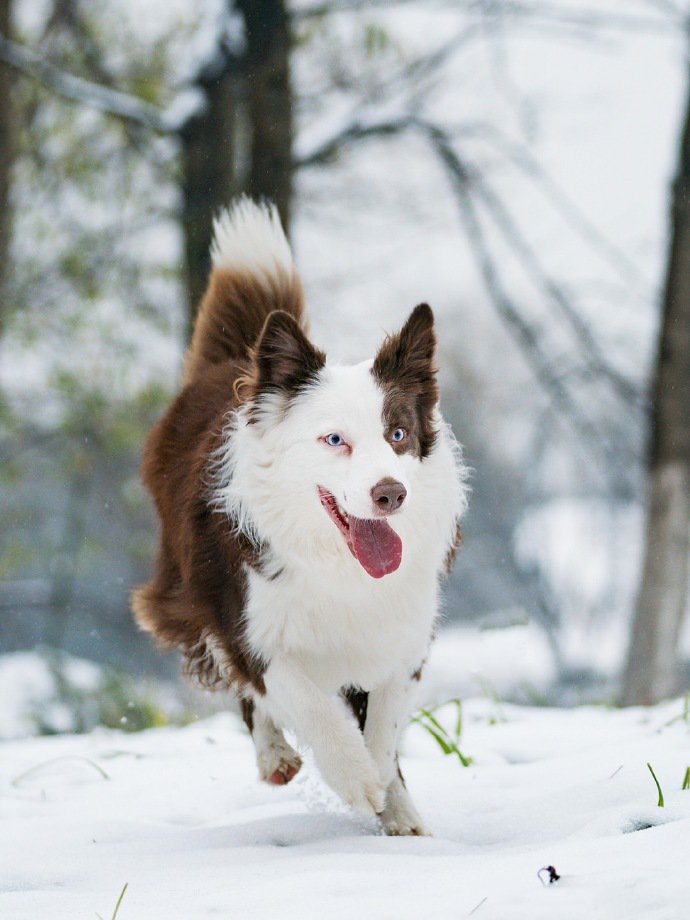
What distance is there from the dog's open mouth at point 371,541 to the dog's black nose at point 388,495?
0.17 m

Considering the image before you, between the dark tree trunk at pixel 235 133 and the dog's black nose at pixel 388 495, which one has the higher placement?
the dark tree trunk at pixel 235 133

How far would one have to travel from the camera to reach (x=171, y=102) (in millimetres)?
8859

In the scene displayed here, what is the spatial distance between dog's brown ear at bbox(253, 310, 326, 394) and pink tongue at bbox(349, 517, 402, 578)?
44cm

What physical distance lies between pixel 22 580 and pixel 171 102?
14.2 ft

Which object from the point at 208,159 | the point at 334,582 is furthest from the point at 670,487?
the point at 334,582

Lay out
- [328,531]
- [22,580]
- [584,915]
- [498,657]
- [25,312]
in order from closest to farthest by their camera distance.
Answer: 1. [584,915]
2. [328,531]
3. [498,657]
4. [25,312]
5. [22,580]

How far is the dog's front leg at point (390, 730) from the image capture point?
10.2 ft

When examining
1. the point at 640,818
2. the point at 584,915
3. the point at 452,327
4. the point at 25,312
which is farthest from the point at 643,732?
the point at 452,327

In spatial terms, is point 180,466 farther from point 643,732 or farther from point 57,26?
point 57,26

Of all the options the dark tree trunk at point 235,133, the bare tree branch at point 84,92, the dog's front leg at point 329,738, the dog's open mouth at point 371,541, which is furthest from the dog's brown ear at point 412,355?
the bare tree branch at point 84,92

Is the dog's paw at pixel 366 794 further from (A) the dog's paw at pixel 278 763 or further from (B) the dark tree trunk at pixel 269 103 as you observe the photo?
(B) the dark tree trunk at pixel 269 103

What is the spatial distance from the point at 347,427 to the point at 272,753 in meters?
1.12

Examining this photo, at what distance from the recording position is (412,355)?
123 inches

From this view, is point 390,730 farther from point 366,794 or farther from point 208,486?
point 208,486
